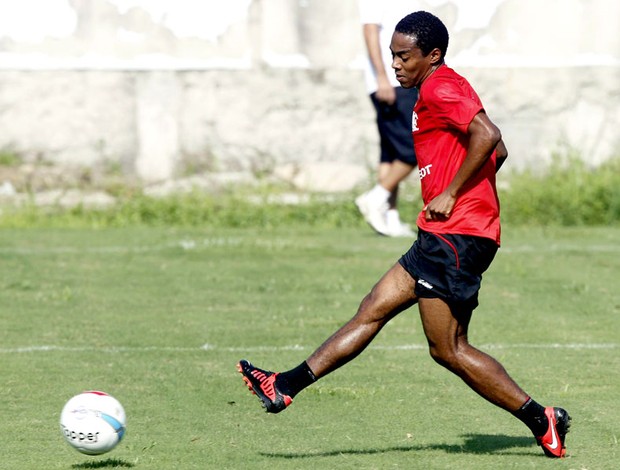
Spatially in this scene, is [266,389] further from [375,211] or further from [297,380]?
[375,211]

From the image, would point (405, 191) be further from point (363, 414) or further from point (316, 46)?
point (363, 414)

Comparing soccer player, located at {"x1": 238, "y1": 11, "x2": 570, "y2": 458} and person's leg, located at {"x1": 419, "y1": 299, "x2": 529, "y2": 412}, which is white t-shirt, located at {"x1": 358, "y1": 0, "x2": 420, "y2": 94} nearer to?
soccer player, located at {"x1": 238, "y1": 11, "x2": 570, "y2": 458}

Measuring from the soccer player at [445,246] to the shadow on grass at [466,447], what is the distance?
24cm

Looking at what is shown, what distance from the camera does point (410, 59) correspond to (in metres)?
5.57

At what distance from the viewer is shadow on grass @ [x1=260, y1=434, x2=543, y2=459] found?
564 centimetres

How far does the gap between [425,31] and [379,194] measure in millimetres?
6178

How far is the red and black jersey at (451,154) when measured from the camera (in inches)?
212

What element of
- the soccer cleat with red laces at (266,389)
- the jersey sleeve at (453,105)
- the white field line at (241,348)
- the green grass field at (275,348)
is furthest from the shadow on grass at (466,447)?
the white field line at (241,348)

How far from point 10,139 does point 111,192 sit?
4.35 ft

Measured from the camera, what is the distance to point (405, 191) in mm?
14672

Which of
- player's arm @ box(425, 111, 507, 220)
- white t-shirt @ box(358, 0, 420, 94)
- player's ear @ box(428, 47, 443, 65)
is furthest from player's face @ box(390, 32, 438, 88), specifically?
white t-shirt @ box(358, 0, 420, 94)

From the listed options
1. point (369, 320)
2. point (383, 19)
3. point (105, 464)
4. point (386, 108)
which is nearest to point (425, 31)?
point (369, 320)

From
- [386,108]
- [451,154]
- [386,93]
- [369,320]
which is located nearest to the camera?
[451,154]

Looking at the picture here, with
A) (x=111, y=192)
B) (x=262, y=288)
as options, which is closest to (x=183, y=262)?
(x=262, y=288)
